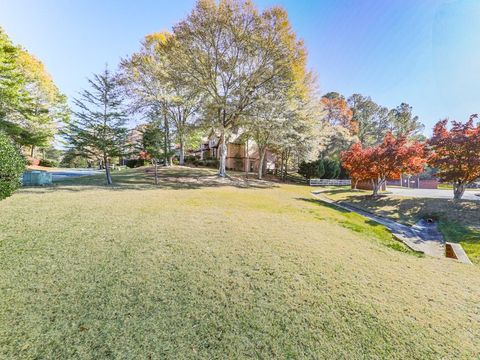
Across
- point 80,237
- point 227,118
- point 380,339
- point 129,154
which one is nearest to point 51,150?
point 129,154

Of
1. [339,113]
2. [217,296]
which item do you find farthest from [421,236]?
[339,113]

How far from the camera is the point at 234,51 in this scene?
15.7 m

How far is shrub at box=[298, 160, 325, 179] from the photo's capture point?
27.0 meters

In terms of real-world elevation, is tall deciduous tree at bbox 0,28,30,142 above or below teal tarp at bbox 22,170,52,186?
above

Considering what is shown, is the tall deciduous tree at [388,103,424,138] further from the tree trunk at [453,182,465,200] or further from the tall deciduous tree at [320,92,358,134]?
the tree trunk at [453,182,465,200]

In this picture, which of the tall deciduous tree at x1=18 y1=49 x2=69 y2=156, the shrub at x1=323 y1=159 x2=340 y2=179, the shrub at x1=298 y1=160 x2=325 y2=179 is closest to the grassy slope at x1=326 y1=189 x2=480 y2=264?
the shrub at x1=298 y1=160 x2=325 y2=179

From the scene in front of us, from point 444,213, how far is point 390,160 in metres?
4.52

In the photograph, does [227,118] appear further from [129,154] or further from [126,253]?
[126,253]

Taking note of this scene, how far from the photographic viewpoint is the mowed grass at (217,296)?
7.93 ft

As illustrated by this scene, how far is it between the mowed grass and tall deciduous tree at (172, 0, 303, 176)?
13554 mm

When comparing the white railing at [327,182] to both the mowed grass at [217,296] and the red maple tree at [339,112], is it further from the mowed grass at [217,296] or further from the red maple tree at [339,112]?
the mowed grass at [217,296]

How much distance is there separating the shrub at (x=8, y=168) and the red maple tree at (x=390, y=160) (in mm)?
17831

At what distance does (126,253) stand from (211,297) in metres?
A: 2.26

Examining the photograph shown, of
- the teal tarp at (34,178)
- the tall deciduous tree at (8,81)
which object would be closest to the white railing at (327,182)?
the teal tarp at (34,178)
